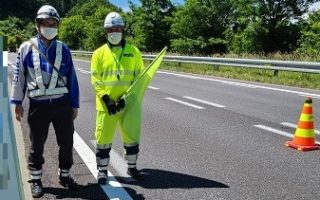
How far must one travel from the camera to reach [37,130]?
5.14 meters

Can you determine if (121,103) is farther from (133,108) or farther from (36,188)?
(36,188)

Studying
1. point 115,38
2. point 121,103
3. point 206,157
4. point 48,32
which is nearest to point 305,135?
point 206,157

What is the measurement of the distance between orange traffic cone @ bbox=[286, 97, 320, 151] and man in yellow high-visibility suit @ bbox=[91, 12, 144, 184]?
263cm

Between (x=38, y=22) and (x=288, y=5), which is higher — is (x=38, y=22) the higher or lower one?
the lower one

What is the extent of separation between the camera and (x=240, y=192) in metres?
5.06

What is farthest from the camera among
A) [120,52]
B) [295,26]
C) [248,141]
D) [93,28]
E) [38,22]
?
[93,28]

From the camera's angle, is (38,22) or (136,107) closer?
(38,22)

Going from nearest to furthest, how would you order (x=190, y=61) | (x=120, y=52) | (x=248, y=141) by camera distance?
1. (x=120, y=52)
2. (x=248, y=141)
3. (x=190, y=61)

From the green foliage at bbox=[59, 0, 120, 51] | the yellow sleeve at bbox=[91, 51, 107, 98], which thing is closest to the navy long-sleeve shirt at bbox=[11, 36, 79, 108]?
the yellow sleeve at bbox=[91, 51, 107, 98]

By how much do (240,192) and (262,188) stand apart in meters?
0.28

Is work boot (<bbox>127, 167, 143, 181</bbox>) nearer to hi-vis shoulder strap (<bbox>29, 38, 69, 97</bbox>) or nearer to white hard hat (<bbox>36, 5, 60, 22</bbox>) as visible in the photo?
hi-vis shoulder strap (<bbox>29, 38, 69, 97</bbox>)

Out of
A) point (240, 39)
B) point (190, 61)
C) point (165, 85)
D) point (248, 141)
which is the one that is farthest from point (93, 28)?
point (248, 141)

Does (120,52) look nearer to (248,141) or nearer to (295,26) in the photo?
(248,141)

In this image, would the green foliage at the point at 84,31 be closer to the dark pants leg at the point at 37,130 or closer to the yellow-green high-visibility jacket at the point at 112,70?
the yellow-green high-visibility jacket at the point at 112,70
